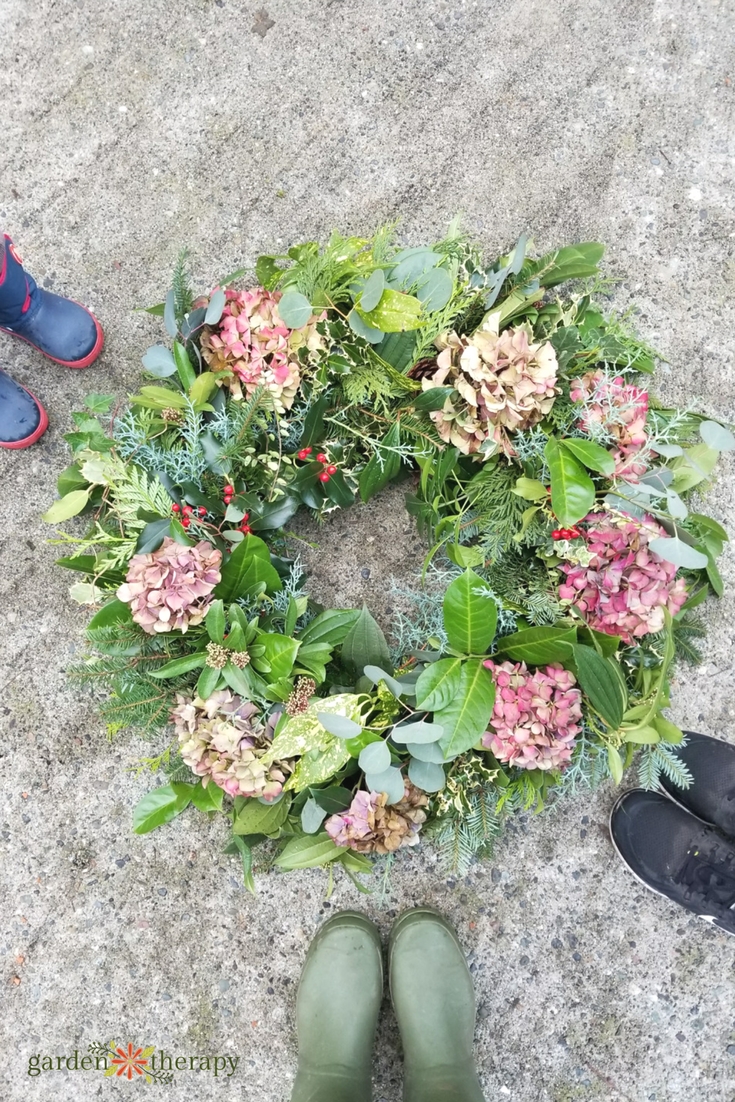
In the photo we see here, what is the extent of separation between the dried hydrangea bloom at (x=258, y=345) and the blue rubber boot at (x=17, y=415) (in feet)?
1.77

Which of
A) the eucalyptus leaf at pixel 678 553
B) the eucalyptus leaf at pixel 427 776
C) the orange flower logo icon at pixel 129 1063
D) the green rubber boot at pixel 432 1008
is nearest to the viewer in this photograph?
the eucalyptus leaf at pixel 678 553

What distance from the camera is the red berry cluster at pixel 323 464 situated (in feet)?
4.22

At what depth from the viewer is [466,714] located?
1192mm

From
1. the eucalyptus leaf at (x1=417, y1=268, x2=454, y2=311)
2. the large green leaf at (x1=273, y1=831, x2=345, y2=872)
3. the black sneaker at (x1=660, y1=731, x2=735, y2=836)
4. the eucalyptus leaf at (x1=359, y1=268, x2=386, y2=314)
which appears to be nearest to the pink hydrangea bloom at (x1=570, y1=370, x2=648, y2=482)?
the eucalyptus leaf at (x1=417, y1=268, x2=454, y2=311)

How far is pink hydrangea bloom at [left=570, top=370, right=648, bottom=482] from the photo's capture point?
4.03 ft

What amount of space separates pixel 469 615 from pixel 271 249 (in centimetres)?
104

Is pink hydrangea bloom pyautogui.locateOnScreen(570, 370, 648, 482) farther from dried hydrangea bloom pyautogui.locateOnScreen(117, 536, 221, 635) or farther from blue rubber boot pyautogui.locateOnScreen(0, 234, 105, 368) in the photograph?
blue rubber boot pyautogui.locateOnScreen(0, 234, 105, 368)

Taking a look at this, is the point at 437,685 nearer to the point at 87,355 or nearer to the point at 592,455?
the point at 592,455

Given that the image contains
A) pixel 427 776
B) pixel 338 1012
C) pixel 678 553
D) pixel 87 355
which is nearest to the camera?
pixel 678 553

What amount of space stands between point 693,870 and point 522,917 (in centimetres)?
41

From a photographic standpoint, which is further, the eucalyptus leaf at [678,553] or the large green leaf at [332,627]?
the large green leaf at [332,627]

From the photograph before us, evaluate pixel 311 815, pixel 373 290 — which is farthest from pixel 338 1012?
pixel 373 290

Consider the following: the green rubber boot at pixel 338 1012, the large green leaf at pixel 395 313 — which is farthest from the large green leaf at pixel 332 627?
the green rubber boot at pixel 338 1012

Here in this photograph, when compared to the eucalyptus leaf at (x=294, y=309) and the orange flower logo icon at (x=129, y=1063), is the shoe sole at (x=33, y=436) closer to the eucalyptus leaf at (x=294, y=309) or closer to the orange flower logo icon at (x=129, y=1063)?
the eucalyptus leaf at (x=294, y=309)
